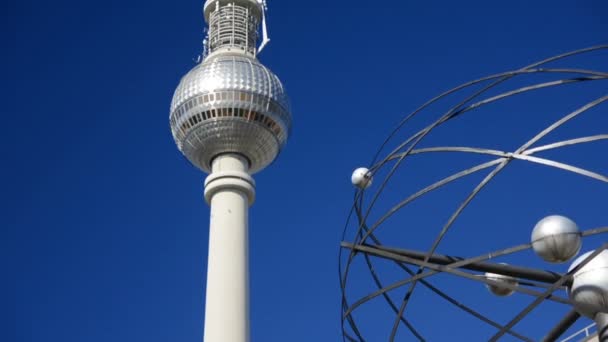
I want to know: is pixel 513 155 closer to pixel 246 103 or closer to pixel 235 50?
pixel 246 103

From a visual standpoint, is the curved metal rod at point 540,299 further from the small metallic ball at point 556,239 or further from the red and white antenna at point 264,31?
the red and white antenna at point 264,31

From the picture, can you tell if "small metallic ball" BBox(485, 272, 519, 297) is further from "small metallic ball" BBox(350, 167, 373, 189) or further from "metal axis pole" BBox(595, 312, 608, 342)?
"small metallic ball" BBox(350, 167, 373, 189)

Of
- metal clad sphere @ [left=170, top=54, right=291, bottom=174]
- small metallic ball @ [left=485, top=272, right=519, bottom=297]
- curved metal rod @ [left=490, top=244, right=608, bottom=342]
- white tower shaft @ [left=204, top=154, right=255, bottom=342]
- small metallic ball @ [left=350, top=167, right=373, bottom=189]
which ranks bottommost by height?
curved metal rod @ [left=490, top=244, right=608, bottom=342]

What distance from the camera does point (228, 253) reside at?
42656 mm

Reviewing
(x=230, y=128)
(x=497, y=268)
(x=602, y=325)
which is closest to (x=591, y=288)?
(x=602, y=325)

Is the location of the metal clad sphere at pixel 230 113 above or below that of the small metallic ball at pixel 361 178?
above

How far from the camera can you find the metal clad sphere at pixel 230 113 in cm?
4872

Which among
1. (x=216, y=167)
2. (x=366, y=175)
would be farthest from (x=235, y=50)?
(x=366, y=175)

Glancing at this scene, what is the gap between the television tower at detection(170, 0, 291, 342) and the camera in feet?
142

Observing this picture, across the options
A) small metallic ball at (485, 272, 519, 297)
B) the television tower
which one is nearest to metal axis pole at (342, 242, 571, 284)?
small metallic ball at (485, 272, 519, 297)

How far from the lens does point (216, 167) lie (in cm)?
4859

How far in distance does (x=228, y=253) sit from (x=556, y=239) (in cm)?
3177

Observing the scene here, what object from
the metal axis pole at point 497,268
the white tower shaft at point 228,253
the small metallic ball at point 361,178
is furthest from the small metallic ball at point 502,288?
the white tower shaft at point 228,253

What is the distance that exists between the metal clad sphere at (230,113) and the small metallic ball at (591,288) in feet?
123
